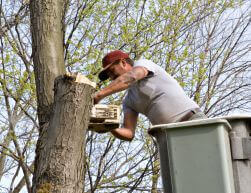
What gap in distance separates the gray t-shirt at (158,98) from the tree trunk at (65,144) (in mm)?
465

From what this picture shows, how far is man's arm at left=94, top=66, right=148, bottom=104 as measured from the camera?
3424mm

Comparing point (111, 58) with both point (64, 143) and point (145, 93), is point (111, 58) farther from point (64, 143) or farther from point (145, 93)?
point (64, 143)

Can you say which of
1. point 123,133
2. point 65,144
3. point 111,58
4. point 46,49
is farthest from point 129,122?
point 46,49

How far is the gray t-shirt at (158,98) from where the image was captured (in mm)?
3588

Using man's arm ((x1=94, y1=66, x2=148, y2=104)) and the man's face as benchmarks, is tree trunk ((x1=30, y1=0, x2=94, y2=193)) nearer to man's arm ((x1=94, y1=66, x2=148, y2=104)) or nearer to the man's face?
man's arm ((x1=94, y1=66, x2=148, y2=104))

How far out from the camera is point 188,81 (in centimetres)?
808

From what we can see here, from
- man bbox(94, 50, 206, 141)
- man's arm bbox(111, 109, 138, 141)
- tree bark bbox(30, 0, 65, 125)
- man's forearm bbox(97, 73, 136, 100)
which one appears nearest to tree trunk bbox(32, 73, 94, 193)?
man's forearm bbox(97, 73, 136, 100)

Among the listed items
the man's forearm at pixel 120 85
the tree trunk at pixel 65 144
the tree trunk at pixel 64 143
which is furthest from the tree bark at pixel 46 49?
the man's forearm at pixel 120 85

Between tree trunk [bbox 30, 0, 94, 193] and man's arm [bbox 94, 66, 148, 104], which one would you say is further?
man's arm [bbox 94, 66, 148, 104]

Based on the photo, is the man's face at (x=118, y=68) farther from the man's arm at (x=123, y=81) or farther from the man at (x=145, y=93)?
the man's arm at (x=123, y=81)

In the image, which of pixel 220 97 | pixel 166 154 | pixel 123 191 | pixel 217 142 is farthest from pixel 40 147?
pixel 220 97

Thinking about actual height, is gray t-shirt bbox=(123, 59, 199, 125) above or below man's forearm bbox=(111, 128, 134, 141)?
above

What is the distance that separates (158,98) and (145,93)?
105mm

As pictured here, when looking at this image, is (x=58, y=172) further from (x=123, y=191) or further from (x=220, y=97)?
(x=220, y=97)
